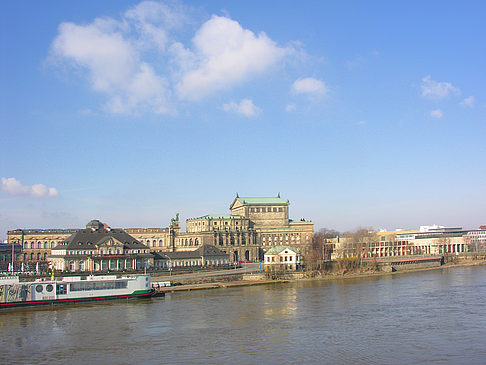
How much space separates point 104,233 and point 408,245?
371ft

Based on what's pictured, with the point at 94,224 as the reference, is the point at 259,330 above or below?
below

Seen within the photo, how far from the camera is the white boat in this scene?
→ 5962 centimetres

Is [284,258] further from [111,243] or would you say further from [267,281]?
[111,243]

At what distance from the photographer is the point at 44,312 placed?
57250mm

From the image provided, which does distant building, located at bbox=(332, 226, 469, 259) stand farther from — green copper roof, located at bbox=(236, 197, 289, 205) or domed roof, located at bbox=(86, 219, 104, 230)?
domed roof, located at bbox=(86, 219, 104, 230)

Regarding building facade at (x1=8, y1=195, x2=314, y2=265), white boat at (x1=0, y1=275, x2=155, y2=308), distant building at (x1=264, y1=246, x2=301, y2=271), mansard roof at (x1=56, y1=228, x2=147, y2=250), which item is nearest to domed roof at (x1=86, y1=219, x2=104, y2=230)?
building facade at (x1=8, y1=195, x2=314, y2=265)

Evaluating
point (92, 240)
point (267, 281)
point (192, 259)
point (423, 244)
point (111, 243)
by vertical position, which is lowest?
point (267, 281)

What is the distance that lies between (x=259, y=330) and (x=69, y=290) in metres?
29.9

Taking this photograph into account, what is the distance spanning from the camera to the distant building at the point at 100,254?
94250 mm

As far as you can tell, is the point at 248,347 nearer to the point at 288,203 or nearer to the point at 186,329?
the point at 186,329

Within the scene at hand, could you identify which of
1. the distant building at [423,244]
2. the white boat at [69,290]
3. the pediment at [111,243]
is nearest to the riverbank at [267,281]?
the white boat at [69,290]

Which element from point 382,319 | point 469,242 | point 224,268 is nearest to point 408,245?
point 469,242

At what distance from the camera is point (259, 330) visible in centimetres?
4456

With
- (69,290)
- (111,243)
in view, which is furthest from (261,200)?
(69,290)
